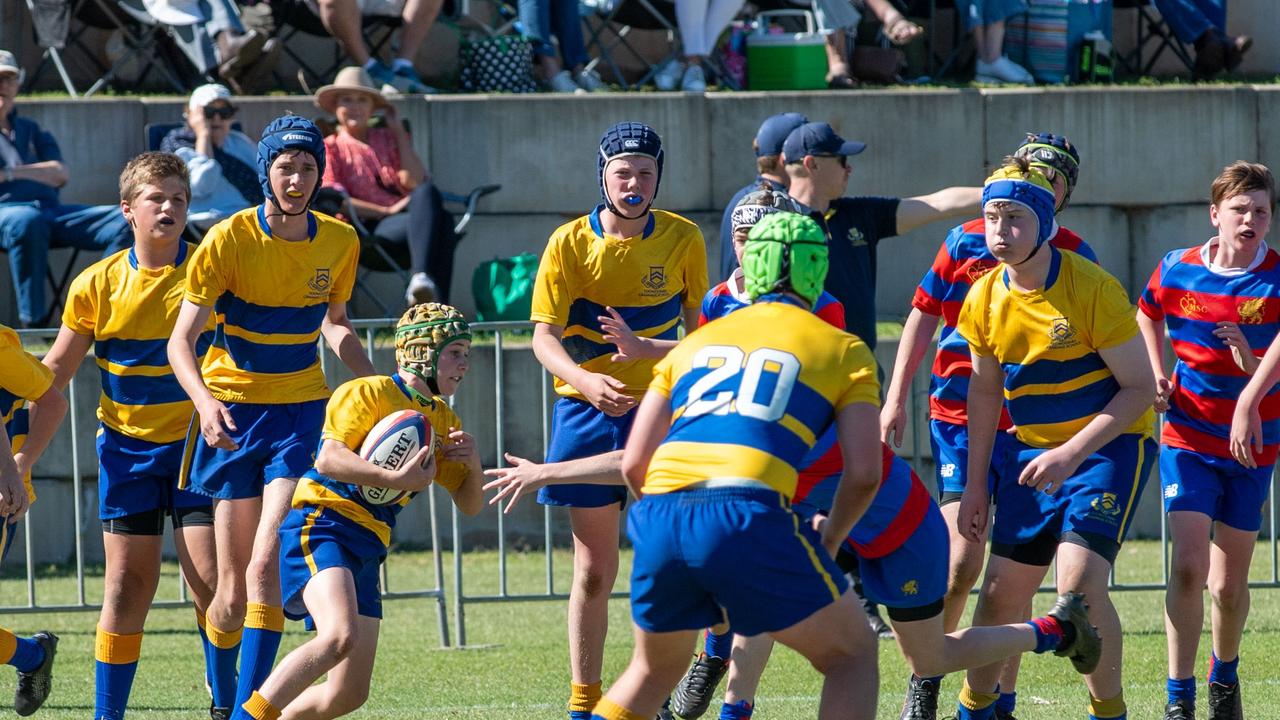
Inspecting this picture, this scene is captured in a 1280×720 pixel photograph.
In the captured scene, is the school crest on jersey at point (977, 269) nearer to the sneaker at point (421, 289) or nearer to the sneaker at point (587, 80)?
the sneaker at point (421, 289)

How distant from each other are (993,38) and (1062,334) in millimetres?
8002

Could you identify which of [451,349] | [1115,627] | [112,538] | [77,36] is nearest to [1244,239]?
[1115,627]

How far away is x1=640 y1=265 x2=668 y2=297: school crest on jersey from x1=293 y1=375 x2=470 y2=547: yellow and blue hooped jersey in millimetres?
1140

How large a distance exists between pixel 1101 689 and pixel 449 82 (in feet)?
29.2

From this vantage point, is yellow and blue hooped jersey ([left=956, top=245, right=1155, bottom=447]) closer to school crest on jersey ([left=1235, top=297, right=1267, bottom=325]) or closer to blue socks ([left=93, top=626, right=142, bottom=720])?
school crest on jersey ([left=1235, top=297, right=1267, bottom=325])

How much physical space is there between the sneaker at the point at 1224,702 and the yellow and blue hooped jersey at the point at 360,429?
2.98 m

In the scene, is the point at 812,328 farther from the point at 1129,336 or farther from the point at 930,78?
the point at 930,78

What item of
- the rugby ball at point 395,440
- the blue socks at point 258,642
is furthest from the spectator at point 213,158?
the rugby ball at point 395,440

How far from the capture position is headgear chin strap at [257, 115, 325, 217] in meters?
6.42

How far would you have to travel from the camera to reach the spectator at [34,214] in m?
11.0

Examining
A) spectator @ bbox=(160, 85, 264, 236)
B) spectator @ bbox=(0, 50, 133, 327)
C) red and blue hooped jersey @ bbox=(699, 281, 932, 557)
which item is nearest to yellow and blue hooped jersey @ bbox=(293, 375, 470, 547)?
red and blue hooped jersey @ bbox=(699, 281, 932, 557)

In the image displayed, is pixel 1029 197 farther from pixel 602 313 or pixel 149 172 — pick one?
pixel 149 172

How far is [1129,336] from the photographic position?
576cm

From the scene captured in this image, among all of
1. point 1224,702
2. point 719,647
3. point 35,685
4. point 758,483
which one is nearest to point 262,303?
point 35,685
